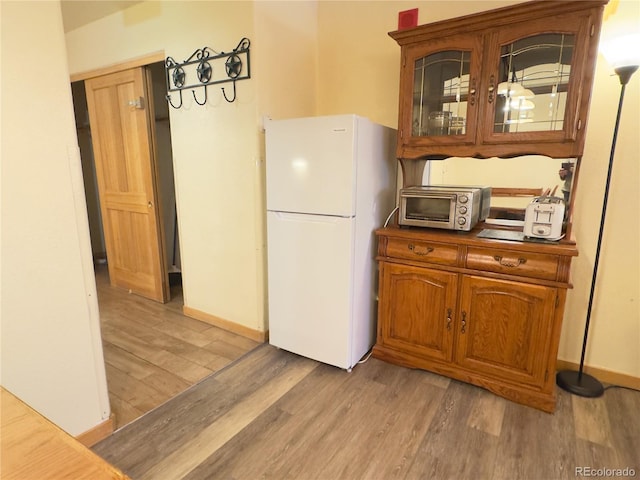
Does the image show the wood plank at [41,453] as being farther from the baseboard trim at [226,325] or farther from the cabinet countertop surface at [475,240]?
the baseboard trim at [226,325]

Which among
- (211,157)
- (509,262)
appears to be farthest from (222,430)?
(211,157)

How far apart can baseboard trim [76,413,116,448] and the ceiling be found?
279cm

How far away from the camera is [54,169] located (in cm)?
144

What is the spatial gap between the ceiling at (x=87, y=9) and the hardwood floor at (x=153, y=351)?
2336 millimetres

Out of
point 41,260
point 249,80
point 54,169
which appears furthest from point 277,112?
point 41,260

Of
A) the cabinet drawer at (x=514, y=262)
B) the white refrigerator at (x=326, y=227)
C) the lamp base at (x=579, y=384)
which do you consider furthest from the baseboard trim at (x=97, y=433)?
the lamp base at (x=579, y=384)

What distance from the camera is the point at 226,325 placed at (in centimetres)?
288

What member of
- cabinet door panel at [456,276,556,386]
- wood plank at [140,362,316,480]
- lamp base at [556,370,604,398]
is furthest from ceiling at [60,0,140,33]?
lamp base at [556,370,604,398]

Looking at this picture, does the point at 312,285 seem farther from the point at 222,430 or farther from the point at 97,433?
the point at 97,433

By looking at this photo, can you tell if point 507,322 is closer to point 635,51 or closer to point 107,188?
point 635,51

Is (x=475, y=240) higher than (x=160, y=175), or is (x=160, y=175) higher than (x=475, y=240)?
(x=160, y=175)

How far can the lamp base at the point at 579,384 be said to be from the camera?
2.05m

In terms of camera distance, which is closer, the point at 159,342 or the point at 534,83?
the point at 534,83

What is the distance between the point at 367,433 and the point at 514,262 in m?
1.15
